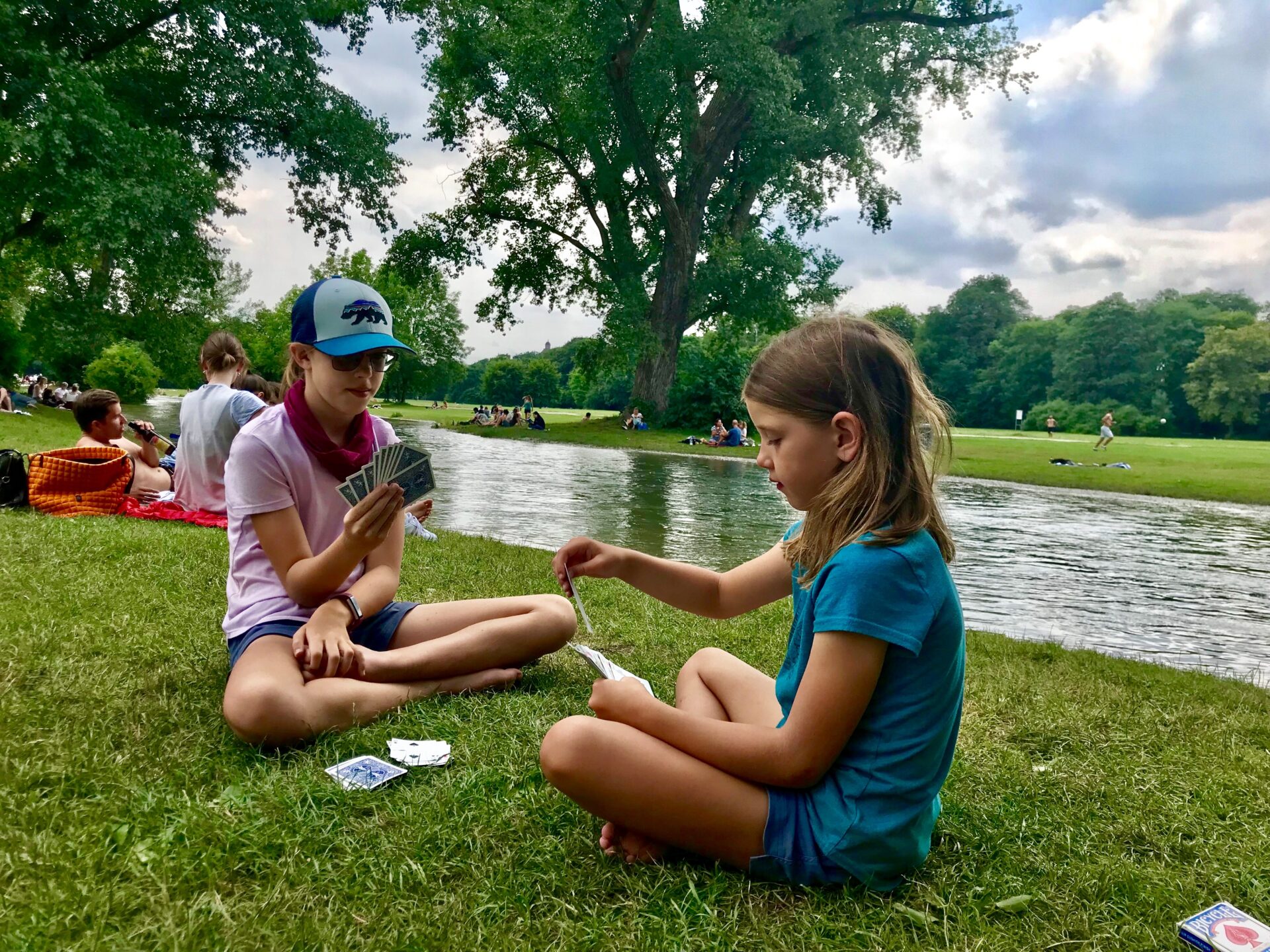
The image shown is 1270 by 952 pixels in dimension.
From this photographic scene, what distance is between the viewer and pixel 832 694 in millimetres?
1833

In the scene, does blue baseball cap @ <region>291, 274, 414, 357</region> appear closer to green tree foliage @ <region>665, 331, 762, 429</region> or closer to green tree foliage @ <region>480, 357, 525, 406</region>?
green tree foliage @ <region>665, 331, 762, 429</region>

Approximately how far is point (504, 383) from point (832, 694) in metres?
102

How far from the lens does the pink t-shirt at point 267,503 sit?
2920 mm

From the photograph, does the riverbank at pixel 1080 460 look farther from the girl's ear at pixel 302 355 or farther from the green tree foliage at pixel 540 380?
the green tree foliage at pixel 540 380

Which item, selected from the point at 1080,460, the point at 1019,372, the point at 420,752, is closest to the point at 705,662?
the point at 420,752

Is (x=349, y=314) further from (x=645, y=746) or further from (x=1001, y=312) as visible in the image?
(x=1001, y=312)

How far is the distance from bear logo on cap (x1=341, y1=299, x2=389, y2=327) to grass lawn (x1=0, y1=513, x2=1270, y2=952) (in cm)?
137

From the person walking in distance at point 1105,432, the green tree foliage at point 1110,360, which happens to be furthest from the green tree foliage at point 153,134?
the green tree foliage at point 1110,360

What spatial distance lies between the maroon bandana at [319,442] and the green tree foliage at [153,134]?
14213 mm

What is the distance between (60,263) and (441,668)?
78.0ft

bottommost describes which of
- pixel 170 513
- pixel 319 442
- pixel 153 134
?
pixel 170 513

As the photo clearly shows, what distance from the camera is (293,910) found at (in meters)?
1.87

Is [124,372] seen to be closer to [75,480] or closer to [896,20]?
[896,20]

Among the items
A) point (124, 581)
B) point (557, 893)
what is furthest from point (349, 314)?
point (124, 581)
